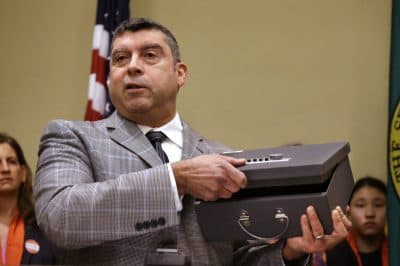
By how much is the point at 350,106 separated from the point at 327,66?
337mm

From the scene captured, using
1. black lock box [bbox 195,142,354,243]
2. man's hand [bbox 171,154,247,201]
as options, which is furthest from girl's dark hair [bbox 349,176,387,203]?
man's hand [bbox 171,154,247,201]

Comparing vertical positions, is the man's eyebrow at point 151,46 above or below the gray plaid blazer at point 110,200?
above

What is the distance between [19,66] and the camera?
4.96m

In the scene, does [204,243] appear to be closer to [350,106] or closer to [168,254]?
[168,254]

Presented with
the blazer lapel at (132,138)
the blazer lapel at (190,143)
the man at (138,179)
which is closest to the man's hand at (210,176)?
the man at (138,179)

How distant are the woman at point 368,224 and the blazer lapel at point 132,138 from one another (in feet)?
7.53

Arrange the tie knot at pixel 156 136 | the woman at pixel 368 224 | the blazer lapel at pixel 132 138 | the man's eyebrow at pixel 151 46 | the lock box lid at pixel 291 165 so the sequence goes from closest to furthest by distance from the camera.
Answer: the lock box lid at pixel 291 165 < the blazer lapel at pixel 132 138 < the tie knot at pixel 156 136 < the man's eyebrow at pixel 151 46 < the woman at pixel 368 224

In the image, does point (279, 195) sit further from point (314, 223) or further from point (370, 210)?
point (370, 210)

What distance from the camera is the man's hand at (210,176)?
1.50 meters

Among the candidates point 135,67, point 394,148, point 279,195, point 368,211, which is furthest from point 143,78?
point 368,211

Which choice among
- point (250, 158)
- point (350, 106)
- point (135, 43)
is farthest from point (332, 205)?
point (350, 106)

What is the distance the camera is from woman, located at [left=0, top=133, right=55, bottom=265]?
3.29m

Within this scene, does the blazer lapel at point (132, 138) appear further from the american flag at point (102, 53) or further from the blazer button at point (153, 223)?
the american flag at point (102, 53)

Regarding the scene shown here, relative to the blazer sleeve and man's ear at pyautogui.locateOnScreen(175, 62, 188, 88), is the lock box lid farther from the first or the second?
man's ear at pyautogui.locateOnScreen(175, 62, 188, 88)
